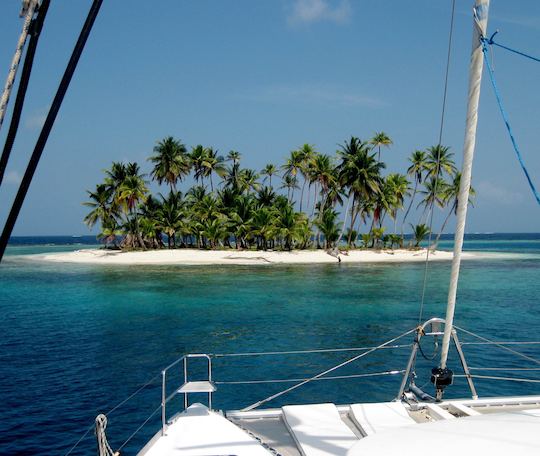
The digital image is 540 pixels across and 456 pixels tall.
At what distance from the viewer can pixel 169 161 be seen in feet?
240

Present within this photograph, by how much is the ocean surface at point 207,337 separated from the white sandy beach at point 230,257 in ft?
59.2

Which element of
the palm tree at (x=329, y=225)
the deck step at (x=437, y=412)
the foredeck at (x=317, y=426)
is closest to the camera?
the foredeck at (x=317, y=426)

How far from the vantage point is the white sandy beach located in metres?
63.9

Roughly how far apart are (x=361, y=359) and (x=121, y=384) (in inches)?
317

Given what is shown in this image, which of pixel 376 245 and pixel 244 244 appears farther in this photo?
pixel 376 245

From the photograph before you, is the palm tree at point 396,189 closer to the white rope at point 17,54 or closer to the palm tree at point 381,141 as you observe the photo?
the palm tree at point 381,141

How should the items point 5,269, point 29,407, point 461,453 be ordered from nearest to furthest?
point 461,453 < point 29,407 < point 5,269

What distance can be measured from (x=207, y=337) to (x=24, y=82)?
19.7 m

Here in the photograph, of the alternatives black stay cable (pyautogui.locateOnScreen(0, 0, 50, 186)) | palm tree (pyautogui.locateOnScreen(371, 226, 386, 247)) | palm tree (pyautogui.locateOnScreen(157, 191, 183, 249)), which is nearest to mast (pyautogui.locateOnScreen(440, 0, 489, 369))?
black stay cable (pyautogui.locateOnScreen(0, 0, 50, 186))

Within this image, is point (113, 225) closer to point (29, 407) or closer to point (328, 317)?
point (328, 317)

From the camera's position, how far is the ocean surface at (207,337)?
13.3 meters

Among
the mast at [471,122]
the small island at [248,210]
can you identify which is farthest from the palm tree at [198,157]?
the mast at [471,122]

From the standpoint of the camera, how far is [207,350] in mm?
19109

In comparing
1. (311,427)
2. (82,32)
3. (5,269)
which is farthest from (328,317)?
(5,269)
